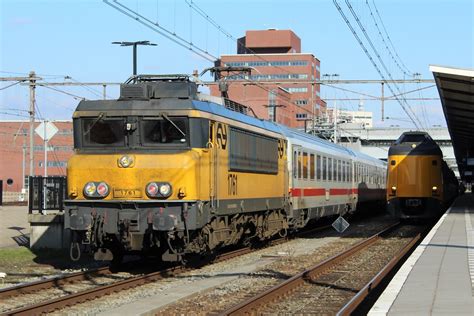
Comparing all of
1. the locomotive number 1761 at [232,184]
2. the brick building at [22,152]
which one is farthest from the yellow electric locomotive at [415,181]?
the brick building at [22,152]

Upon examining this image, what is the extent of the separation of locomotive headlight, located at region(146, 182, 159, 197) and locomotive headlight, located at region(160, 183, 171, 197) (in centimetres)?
11

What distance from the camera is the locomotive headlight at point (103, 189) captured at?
13.6m

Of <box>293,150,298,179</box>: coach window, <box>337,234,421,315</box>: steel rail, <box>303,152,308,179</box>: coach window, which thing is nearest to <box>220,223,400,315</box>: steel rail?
<box>337,234,421,315</box>: steel rail

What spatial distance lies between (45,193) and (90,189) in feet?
22.7

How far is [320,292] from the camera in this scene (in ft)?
40.8

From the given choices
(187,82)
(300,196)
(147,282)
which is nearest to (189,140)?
(187,82)

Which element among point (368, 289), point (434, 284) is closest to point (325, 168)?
point (368, 289)

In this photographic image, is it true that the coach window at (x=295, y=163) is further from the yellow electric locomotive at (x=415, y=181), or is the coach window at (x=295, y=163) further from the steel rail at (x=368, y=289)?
the yellow electric locomotive at (x=415, y=181)

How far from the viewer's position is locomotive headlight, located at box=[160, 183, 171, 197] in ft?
43.8

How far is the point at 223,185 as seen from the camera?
15.0 m

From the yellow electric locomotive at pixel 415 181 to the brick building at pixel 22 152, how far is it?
56.4m

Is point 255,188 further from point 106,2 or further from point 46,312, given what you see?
point 46,312

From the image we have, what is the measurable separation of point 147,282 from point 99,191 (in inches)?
80.2

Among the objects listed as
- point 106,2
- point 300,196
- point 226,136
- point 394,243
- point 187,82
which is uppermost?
point 106,2
